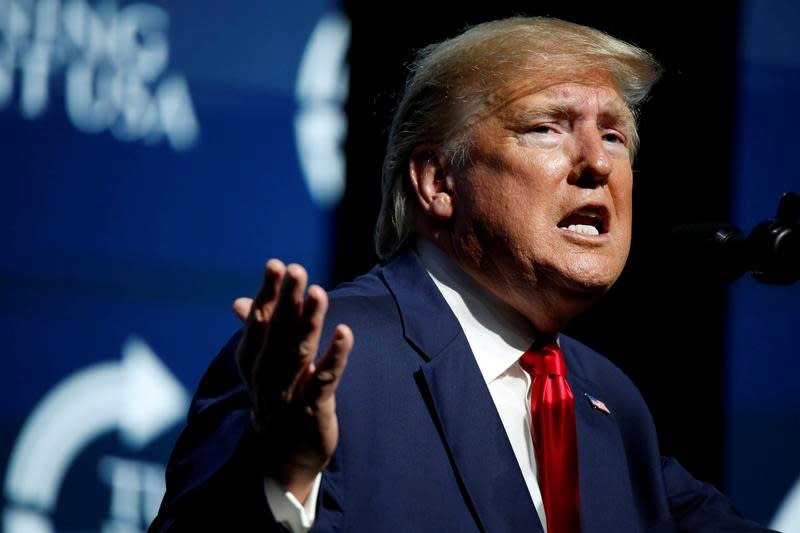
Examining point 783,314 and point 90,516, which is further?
point 783,314

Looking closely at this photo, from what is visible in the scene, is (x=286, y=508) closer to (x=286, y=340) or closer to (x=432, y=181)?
(x=286, y=340)

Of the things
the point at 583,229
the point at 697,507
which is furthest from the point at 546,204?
the point at 697,507

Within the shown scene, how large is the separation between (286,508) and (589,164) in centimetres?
81

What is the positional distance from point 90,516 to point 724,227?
1.46m

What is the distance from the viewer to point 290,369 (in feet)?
3.81

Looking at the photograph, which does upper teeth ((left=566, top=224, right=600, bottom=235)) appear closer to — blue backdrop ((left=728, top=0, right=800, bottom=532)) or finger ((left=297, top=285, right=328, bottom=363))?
finger ((left=297, top=285, right=328, bottom=363))

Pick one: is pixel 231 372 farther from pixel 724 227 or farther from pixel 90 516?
pixel 90 516

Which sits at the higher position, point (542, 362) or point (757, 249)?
point (757, 249)

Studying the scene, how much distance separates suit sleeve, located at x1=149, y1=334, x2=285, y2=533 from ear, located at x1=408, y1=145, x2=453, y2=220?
20.5 inches

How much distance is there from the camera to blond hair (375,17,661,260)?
1.84 m

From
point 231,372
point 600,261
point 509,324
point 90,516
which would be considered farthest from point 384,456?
point 90,516

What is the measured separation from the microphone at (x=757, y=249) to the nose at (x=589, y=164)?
356mm

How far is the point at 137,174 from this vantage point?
2.32 m

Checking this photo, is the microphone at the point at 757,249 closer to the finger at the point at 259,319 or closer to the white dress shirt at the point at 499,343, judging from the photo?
the white dress shirt at the point at 499,343
